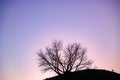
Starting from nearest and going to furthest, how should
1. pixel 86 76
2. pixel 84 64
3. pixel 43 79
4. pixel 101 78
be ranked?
pixel 101 78, pixel 86 76, pixel 84 64, pixel 43 79

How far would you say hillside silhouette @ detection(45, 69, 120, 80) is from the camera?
→ 50100mm

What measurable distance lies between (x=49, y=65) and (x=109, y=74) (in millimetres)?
11739

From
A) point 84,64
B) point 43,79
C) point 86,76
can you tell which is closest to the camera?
point 86,76

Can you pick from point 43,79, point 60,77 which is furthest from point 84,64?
point 43,79

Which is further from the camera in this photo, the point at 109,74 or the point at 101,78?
the point at 109,74

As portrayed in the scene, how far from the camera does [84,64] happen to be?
2202 inches

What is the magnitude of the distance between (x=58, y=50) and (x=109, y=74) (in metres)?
11.2

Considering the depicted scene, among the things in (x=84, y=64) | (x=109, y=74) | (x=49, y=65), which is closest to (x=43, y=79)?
(x=49, y=65)

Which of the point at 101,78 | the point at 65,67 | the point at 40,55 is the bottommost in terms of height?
the point at 101,78

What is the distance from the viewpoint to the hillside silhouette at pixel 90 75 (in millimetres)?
50100

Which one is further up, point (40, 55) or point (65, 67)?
point (40, 55)

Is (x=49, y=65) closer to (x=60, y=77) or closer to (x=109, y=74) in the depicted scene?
(x=60, y=77)

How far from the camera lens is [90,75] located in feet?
173

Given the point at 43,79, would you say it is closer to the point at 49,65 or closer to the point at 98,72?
the point at 49,65
